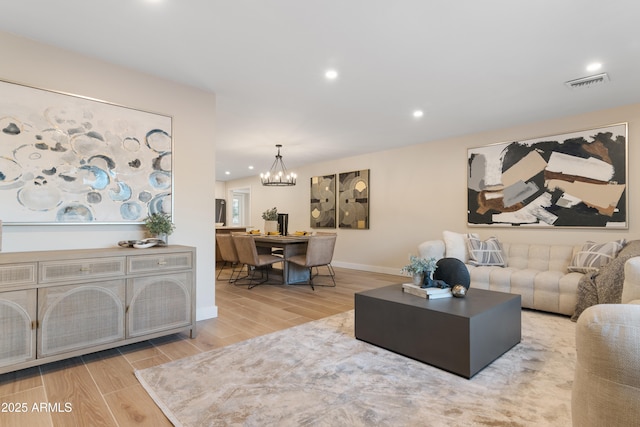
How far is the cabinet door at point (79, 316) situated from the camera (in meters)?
2.12

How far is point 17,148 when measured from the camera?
237 centimetres

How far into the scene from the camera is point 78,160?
2.62 metres

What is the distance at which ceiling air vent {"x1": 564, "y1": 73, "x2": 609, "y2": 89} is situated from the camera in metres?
2.99

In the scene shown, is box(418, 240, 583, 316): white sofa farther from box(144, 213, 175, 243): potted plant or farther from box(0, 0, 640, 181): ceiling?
box(144, 213, 175, 243): potted plant

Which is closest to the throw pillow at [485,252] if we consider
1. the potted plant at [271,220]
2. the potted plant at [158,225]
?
the potted plant at [271,220]

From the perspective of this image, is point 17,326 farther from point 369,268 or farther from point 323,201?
point 323,201

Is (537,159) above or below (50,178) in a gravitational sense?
above

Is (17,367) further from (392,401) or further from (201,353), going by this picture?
(392,401)

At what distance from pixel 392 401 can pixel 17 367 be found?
233 cm

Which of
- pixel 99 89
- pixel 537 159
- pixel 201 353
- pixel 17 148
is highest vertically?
pixel 99 89

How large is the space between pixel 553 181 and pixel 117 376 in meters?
5.10

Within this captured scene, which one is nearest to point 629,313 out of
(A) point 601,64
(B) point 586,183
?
(A) point 601,64

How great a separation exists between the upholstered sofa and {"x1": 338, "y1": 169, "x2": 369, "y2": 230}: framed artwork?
224 cm

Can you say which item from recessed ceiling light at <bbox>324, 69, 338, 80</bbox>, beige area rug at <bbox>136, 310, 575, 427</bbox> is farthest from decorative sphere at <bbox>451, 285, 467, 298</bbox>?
recessed ceiling light at <bbox>324, 69, 338, 80</bbox>
